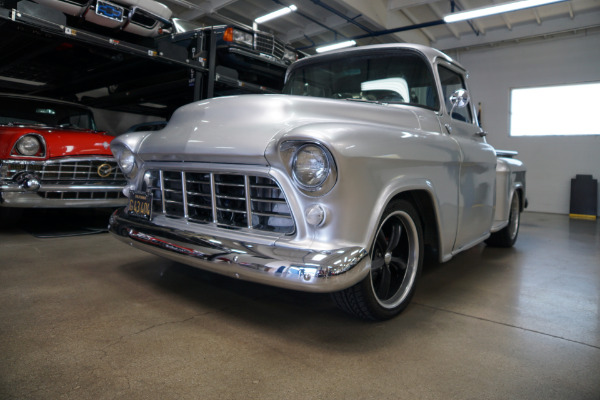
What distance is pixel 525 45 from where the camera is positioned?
9.84 m

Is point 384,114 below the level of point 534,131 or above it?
below

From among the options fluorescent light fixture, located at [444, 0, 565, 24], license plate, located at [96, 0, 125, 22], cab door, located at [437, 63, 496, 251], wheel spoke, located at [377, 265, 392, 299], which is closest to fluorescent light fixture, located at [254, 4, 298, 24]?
fluorescent light fixture, located at [444, 0, 565, 24]

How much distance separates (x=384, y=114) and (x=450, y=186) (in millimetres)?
626

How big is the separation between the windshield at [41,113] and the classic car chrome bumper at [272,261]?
344 cm

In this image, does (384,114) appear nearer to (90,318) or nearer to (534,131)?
(90,318)

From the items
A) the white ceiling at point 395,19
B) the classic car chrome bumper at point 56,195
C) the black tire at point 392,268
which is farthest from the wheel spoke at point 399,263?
the white ceiling at point 395,19

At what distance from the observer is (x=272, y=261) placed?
5.33 feet

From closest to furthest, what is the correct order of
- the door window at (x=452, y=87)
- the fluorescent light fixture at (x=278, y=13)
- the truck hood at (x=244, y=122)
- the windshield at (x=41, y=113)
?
the truck hood at (x=244, y=122), the door window at (x=452, y=87), the windshield at (x=41, y=113), the fluorescent light fixture at (x=278, y=13)

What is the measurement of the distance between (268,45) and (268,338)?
13.6ft

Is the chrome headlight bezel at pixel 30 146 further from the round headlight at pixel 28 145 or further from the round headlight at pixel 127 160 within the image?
the round headlight at pixel 127 160

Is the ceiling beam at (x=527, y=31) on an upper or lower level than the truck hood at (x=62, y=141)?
upper

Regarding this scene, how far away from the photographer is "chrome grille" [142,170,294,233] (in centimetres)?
187

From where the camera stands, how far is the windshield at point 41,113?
4.35 meters

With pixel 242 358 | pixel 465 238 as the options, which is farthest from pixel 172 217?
pixel 465 238
